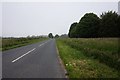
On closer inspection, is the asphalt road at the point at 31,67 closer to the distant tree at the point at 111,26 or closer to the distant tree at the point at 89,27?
the distant tree at the point at 111,26

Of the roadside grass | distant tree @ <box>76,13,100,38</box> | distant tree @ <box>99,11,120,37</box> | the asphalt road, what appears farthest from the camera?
distant tree @ <box>76,13,100,38</box>

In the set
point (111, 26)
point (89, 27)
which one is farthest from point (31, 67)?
point (89, 27)

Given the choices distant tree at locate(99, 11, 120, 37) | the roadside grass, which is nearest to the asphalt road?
the roadside grass

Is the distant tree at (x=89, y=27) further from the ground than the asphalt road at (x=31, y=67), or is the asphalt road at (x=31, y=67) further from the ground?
the distant tree at (x=89, y=27)

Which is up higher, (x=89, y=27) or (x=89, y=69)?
(x=89, y=27)

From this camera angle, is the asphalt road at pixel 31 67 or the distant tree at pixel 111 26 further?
the distant tree at pixel 111 26

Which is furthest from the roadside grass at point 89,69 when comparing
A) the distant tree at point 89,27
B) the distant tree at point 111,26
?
the distant tree at point 89,27

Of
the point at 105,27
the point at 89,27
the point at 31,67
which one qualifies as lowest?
the point at 31,67

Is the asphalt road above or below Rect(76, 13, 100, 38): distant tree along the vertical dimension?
below

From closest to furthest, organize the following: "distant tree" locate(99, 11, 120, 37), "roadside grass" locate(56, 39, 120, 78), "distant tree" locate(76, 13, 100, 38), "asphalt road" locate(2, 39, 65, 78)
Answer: "roadside grass" locate(56, 39, 120, 78)
"asphalt road" locate(2, 39, 65, 78)
"distant tree" locate(99, 11, 120, 37)
"distant tree" locate(76, 13, 100, 38)

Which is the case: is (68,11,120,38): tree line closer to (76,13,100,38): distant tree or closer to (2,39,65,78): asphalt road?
(76,13,100,38): distant tree

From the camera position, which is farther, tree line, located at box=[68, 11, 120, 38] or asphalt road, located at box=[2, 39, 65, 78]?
tree line, located at box=[68, 11, 120, 38]

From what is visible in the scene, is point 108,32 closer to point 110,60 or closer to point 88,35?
point 88,35

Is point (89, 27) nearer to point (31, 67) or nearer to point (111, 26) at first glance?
point (111, 26)
